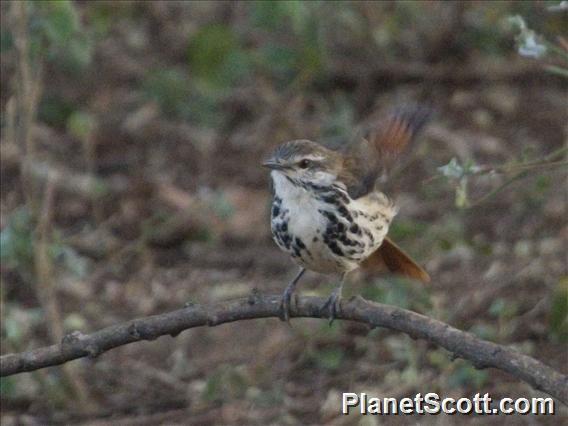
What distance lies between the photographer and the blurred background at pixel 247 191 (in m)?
5.50

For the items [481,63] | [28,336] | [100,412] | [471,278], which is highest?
[481,63]

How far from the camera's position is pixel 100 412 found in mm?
5566

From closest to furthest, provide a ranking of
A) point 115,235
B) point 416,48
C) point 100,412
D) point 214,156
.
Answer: point 100,412, point 115,235, point 214,156, point 416,48

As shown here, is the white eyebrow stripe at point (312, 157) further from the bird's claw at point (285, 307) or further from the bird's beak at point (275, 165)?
the bird's claw at point (285, 307)

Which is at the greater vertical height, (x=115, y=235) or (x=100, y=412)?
(x=115, y=235)

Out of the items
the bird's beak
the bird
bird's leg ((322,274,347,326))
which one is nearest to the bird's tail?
the bird

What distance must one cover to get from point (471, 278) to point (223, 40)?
6.74 ft

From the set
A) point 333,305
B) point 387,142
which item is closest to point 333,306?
point 333,305

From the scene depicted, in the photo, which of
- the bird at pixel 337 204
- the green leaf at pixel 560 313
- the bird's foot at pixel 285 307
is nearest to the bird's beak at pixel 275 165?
the bird at pixel 337 204

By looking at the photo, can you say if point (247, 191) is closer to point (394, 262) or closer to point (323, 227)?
point (394, 262)

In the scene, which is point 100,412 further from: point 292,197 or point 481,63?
point 481,63

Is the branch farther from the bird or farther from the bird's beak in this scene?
the bird's beak

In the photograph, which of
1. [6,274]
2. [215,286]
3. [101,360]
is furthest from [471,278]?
[6,274]

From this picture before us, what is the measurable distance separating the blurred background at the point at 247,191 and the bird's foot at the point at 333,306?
1.26 feet
